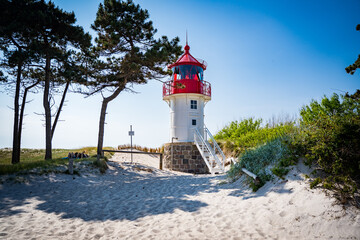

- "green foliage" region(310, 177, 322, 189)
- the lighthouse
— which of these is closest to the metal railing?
the lighthouse

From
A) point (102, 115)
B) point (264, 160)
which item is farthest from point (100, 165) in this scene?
point (264, 160)

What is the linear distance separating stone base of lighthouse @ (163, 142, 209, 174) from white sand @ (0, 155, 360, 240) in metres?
8.26

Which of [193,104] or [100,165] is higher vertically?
[193,104]

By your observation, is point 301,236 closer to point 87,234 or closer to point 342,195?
point 342,195

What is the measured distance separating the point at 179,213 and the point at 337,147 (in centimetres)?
404

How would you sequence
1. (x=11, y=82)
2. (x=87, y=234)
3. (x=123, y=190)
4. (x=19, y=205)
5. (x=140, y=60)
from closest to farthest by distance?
(x=87, y=234) → (x=19, y=205) → (x=123, y=190) → (x=140, y=60) → (x=11, y=82)

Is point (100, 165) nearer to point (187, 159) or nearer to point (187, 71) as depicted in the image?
point (187, 159)

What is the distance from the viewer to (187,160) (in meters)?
16.6

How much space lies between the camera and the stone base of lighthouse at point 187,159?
16.5 m

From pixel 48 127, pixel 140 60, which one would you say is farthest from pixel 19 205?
pixel 140 60

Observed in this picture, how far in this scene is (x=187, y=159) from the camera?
16.6m

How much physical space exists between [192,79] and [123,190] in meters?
10.1


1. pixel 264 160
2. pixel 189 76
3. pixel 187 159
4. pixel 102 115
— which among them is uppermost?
pixel 189 76

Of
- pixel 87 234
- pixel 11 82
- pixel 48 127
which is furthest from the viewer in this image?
pixel 11 82
